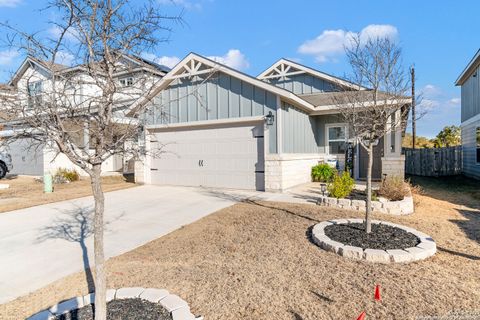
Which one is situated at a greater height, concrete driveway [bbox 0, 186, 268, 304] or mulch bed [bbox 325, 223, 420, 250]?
mulch bed [bbox 325, 223, 420, 250]

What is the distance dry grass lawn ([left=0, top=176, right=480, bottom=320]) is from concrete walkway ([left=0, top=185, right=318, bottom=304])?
0.49 metres

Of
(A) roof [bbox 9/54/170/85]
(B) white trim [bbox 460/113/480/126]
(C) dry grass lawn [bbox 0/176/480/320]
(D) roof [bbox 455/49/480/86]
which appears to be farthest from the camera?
(B) white trim [bbox 460/113/480/126]

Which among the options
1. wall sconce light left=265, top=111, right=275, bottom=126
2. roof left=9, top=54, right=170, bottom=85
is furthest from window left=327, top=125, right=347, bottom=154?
roof left=9, top=54, right=170, bottom=85

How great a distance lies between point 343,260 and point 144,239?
3.46 metres

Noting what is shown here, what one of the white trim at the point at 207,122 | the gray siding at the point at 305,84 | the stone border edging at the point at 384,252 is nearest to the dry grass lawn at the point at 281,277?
the stone border edging at the point at 384,252

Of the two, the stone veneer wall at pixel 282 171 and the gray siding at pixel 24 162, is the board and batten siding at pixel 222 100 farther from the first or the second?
the gray siding at pixel 24 162

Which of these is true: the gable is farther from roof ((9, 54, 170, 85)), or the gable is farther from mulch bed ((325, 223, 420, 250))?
roof ((9, 54, 170, 85))

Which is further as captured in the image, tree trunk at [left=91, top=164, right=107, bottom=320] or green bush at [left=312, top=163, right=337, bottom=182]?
green bush at [left=312, top=163, right=337, bottom=182]

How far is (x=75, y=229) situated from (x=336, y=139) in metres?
11.0

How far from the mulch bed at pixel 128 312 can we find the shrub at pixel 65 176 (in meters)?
12.4

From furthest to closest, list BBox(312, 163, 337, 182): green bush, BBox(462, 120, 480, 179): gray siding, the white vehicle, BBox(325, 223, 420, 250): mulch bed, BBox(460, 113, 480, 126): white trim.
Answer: the white vehicle < BBox(462, 120, 480, 179): gray siding < BBox(460, 113, 480, 126): white trim < BBox(312, 163, 337, 182): green bush < BBox(325, 223, 420, 250): mulch bed

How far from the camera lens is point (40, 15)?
265 centimetres

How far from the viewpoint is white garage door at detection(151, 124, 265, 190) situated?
10195 mm

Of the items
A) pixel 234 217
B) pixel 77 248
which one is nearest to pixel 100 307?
pixel 77 248
